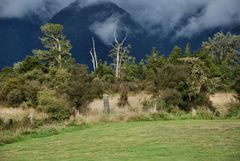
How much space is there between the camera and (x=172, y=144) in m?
12.4

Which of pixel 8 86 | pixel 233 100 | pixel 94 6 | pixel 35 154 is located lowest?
pixel 35 154

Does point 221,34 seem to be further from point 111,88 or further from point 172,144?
point 172,144

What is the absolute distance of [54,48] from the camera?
58969 mm

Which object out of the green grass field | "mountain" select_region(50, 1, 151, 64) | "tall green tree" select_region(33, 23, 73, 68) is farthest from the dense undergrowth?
"mountain" select_region(50, 1, 151, 64)

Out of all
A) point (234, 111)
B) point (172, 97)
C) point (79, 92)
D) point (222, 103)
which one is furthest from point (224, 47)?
point (234, 111)

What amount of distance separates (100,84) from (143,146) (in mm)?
21116

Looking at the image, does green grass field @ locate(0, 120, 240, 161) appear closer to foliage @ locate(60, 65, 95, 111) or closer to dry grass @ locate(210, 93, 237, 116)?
dry grass @ locate(210, 93, 237, 116)

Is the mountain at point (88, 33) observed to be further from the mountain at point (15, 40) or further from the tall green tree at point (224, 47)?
the tall green tree at point (224, 47)

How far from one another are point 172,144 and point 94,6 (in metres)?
120

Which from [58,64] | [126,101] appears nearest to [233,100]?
[126,101]

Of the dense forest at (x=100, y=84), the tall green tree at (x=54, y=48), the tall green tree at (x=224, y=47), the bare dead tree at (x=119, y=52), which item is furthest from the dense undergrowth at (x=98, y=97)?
the tall green tree at (x=224, y=47)

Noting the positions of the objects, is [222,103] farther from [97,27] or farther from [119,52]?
[97,27]

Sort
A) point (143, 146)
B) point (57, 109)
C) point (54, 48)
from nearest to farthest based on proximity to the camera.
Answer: point (143, 146)
point (57, 109)
point (54, 48)

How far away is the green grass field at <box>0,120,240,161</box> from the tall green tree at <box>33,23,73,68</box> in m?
41.0
